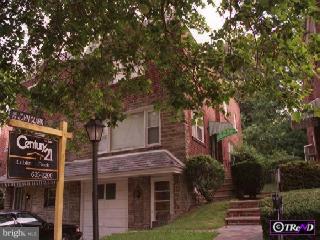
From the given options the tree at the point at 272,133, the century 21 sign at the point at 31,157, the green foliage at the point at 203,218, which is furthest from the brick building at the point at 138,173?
the tree at the point at 272,133

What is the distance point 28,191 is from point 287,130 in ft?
74.8

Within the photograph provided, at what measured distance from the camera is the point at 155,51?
34.1 ft

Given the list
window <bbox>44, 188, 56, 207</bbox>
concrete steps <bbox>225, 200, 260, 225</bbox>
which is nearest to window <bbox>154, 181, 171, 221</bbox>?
concrete steps <bbox>225, 200, 260, 225</bbox>

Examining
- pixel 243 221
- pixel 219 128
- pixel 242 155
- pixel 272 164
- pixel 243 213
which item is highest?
pixel 219 128

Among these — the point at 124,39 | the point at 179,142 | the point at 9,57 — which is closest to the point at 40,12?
the point at 9,57

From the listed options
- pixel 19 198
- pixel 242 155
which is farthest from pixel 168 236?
pixel 19 198

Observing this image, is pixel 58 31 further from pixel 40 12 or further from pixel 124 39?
pixel 124 39

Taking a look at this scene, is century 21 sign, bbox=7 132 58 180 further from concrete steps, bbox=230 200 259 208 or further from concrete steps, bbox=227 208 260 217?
concrete steps, bbox=230 200 259 208

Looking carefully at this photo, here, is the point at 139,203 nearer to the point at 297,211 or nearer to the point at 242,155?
the point at 242,155

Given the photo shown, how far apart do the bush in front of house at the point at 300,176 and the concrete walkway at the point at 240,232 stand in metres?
4.08

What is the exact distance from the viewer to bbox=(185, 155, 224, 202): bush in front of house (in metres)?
17.8

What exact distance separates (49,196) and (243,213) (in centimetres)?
1139

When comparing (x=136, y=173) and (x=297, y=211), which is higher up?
(x=136, y=173)

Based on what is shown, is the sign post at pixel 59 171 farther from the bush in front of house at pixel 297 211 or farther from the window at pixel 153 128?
the window at pixel 153 128
